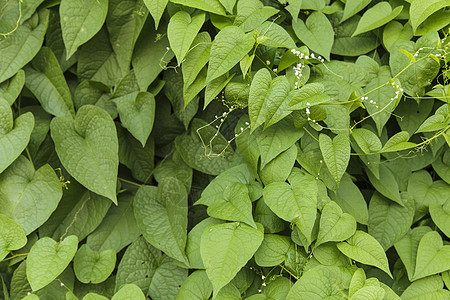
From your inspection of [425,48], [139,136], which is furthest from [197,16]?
[425,48]

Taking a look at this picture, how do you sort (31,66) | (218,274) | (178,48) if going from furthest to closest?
(31,66) < (178,48) < (218,274)

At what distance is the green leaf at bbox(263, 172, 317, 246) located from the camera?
3.06 ft

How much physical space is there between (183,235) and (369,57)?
668 millimetres

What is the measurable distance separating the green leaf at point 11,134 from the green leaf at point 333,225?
0.73 meters

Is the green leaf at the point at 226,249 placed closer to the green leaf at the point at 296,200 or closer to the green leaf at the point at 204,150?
the green leaf at the point at 296,200

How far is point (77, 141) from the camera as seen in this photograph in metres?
1.11

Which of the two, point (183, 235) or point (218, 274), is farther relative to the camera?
point (183, 235)

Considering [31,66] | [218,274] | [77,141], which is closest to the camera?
[218,274]

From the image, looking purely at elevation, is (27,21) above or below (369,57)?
above

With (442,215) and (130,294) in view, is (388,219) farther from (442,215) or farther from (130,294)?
(130,294)

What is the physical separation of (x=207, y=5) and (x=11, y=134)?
58 cm

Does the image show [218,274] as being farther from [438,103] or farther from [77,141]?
[438,103]

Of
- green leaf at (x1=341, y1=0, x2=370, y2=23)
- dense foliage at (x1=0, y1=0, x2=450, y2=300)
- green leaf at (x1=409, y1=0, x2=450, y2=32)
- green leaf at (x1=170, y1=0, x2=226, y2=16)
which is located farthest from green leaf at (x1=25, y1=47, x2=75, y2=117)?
green leaf at (x1=409, y1=0, x2=450, y2=32)

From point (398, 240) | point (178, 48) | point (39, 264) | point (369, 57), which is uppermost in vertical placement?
point (178, 48)
